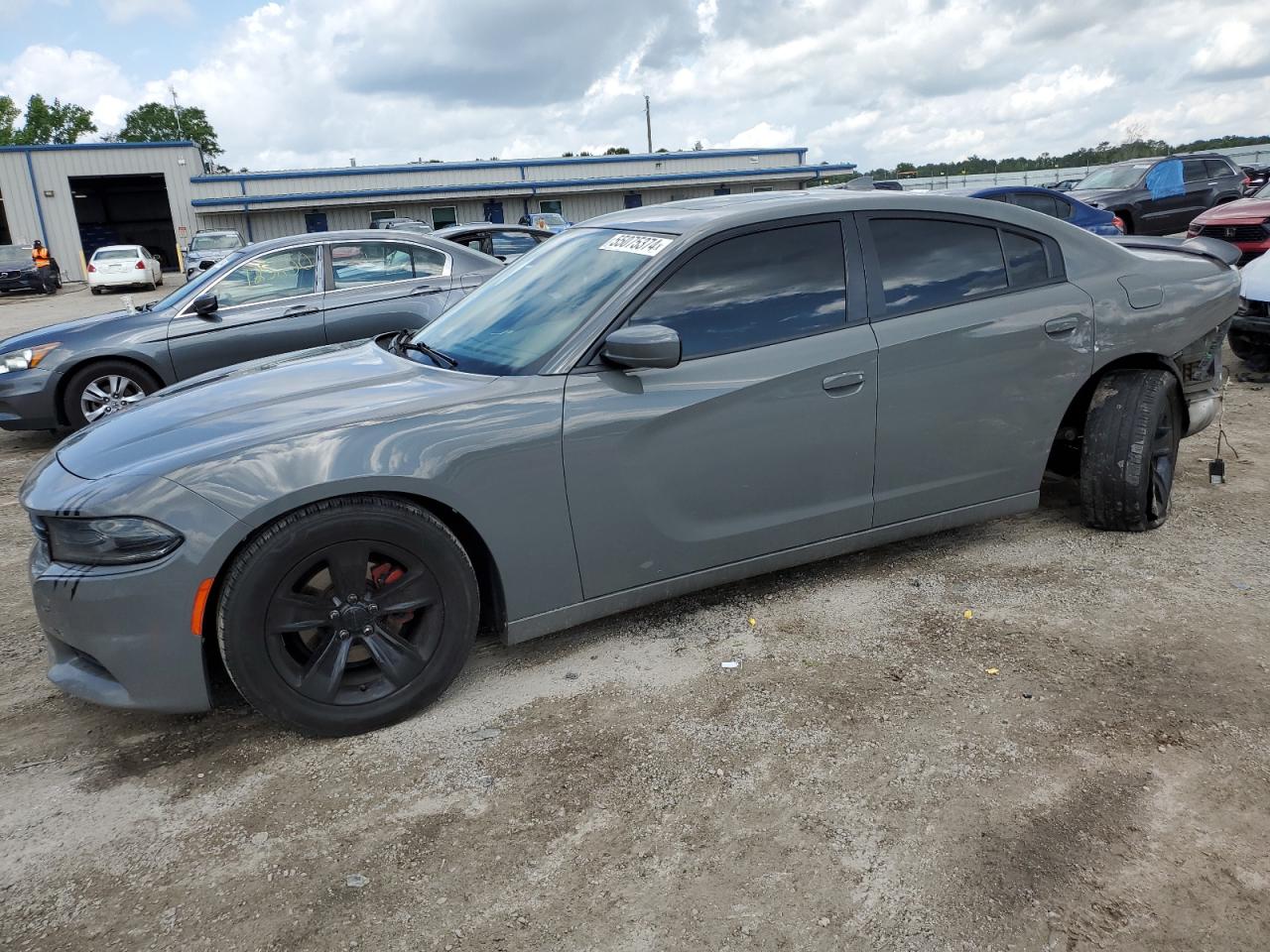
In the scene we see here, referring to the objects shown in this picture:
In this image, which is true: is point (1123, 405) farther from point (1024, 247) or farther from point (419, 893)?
point (419, 893)

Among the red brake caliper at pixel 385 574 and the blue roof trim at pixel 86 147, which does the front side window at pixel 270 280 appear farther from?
the blue roof trim at pixel 86 147

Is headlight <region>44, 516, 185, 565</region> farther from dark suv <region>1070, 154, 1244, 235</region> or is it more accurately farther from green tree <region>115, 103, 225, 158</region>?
green tree <region>115, 103, 225, 158</region>

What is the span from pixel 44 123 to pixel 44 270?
63.8 meters

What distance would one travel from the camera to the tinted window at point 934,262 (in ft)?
12.5

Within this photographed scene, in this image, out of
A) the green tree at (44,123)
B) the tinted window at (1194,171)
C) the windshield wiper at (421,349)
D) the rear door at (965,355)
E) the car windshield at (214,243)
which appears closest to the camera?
the windshield wiper at (421,349)

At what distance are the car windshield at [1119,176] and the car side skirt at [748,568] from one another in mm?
16871

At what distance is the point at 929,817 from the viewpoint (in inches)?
101

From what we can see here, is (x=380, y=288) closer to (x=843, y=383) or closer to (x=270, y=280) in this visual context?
(x=270, y=280)

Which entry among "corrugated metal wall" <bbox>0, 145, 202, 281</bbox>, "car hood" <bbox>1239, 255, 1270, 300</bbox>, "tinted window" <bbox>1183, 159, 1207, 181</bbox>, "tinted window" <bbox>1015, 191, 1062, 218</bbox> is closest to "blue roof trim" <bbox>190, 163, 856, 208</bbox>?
"corrugated metal wall" <bbox>0, 145, 202, 281</bbox>

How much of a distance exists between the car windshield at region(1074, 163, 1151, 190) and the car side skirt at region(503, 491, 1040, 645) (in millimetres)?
16871

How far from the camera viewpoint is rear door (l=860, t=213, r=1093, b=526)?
149 inches

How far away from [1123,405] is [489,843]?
11.1 feet

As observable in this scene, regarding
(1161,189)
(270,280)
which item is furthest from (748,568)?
(1161,189)

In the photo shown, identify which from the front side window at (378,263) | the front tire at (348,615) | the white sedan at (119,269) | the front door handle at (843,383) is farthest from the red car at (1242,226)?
the white sedan at (119,269)
